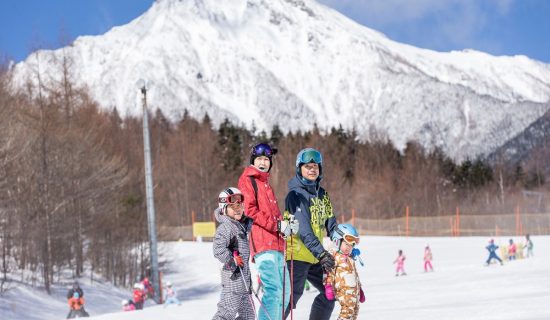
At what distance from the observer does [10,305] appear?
1959 cm

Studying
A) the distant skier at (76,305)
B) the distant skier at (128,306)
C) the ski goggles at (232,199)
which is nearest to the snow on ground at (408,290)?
the distant skier at (128,306)

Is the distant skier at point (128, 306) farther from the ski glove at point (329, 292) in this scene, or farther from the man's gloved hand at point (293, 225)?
the man's gloved hand at point (293, 225)

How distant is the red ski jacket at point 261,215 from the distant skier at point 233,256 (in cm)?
8

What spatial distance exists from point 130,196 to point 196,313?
924 inches

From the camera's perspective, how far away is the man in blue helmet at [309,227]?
6723mm

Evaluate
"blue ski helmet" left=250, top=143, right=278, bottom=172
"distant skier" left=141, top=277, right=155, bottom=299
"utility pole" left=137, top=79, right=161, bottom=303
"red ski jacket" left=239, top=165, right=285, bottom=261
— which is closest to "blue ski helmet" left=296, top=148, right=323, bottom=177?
"blue ski helmet" left=250, top=143, right=278, bottom=172

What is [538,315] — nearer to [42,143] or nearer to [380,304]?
[380,304]

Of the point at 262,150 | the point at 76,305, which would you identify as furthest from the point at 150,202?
the point at 262,150

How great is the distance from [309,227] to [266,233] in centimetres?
41

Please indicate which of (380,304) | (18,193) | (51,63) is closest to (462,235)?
(51,63)

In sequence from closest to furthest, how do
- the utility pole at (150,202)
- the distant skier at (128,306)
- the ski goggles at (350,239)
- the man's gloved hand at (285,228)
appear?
the man's gloved hand at (285,228) < the ski goggles at (350,239) < the distant skier at (128,306) < the utility pole at (150,202)

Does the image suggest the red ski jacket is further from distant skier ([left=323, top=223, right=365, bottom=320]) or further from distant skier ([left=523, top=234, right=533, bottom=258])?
distant skier ([left=523, top=234, right=533, bottom=258])

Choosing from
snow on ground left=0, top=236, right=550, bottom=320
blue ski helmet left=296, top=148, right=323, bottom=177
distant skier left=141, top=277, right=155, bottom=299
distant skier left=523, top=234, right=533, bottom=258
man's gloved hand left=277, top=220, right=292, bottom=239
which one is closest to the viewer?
man's gloved hand left=277, top=220, right=292, bottom=239

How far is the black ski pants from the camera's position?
22.3 ft
